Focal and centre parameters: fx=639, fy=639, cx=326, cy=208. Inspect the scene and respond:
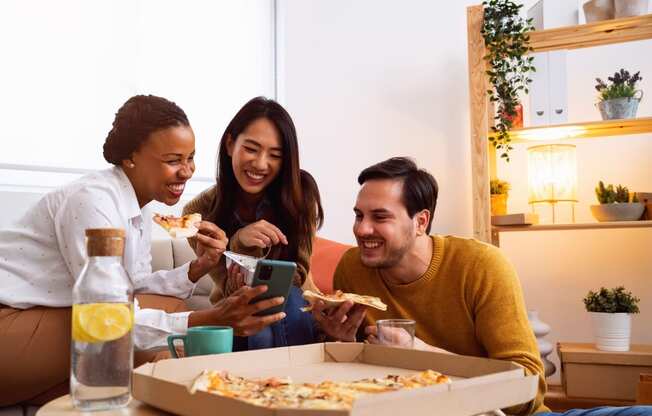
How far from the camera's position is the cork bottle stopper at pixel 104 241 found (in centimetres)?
94

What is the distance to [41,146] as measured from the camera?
2.83 meters

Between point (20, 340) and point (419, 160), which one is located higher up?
point (419, 160)

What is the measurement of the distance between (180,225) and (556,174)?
2079 mm

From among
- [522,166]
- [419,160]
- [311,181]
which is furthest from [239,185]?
[522,166]

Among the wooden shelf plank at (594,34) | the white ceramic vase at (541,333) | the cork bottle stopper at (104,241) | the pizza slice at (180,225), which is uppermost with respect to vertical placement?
the wooden shelf plank at (594,34)

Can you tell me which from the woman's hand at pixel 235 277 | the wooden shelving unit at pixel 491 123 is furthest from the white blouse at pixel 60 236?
the wooden shelving unit at pixel 491 123

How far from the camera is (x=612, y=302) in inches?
118

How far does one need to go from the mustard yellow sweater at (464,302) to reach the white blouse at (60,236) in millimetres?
738

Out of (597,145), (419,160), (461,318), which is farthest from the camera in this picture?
(419,160)

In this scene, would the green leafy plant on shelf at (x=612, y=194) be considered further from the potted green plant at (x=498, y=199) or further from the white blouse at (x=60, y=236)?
the white blouse at (x=60, y=236)

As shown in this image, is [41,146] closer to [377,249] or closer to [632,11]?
[377,249]

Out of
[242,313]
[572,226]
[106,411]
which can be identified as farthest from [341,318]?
[572,226]

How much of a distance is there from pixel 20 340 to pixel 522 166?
2.77 metres

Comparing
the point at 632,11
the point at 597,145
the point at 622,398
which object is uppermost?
the point at 632,11
